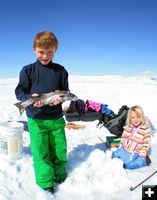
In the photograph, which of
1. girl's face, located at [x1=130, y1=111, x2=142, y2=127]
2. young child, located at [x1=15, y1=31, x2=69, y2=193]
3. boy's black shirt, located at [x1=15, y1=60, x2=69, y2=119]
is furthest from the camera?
girl's face, located at [x1=130, y1=111, x2=142, y2=127]

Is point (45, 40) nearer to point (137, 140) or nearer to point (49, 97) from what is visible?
point (49, 97)

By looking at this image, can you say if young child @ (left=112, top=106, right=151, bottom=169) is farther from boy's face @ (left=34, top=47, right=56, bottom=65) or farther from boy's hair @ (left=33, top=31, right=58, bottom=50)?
boy's hair @ (left=33, top=31, right=58, bottom=50)

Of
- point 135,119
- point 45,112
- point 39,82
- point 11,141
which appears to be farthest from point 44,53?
point 135,119

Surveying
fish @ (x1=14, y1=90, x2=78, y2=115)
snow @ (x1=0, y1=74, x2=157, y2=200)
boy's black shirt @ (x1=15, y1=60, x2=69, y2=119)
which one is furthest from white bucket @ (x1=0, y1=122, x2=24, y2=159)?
fish @ (x1=14, y1=90, x2=78, y2=115)

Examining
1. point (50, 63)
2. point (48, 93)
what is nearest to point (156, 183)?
point (48, 93)

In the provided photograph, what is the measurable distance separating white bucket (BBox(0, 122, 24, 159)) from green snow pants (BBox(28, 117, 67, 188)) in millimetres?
658

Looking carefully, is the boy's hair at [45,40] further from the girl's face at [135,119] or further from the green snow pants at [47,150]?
the girl's face at [135,119]

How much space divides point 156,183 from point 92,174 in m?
0.99

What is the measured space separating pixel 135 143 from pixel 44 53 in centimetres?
253

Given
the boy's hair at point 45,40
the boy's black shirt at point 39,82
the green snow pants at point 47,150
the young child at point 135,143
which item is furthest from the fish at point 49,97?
the young child at point 135,143

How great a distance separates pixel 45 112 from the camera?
4.42 meters

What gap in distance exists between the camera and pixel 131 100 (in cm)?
1215

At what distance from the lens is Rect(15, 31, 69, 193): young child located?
164 inches

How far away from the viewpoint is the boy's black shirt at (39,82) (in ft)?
14.1
